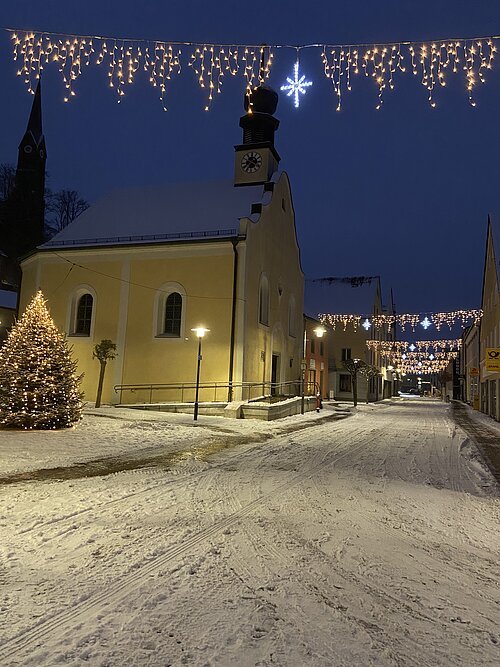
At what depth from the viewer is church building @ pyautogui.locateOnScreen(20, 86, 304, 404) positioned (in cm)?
2284

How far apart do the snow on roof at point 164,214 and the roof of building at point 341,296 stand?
85.4 feet

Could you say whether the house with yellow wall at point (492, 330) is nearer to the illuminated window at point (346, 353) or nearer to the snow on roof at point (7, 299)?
the illuminated window at point (346, 353)

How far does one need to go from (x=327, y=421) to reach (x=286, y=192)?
14.7 metres

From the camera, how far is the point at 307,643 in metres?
3.27

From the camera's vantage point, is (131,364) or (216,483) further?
(131,364)

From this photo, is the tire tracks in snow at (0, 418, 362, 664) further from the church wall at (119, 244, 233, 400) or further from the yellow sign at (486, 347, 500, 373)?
the yellow sign at (486, 347, 500, 373)

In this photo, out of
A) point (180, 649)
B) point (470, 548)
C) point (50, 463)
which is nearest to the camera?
point (180, 649)

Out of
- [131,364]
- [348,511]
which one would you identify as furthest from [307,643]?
[131,364]

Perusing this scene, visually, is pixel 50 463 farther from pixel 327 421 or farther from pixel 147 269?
pixel 147 269

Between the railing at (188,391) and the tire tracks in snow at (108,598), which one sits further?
the railing at (188,391)

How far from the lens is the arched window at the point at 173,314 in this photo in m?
24.1

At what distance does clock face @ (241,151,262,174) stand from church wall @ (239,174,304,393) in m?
1.55

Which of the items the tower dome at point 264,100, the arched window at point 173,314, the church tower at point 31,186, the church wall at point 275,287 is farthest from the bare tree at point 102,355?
the church tower at point 31,186

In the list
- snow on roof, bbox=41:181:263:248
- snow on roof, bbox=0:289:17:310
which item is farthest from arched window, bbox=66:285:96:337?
snow on roof, bbox=0:289:17:310
